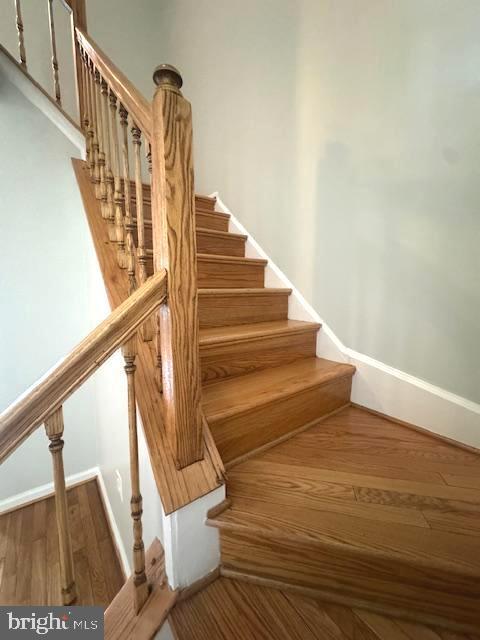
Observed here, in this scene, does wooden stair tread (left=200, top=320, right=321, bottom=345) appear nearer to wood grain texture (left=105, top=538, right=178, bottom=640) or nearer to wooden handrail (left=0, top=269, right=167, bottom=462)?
wooden handrail (left=0, top=269, right=167, bottom=462)

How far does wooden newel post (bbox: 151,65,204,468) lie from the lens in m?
0.61

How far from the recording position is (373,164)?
118cm

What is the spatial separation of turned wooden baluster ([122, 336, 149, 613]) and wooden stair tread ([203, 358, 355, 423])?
238 millimetres

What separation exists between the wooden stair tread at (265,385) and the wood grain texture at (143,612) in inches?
16.6

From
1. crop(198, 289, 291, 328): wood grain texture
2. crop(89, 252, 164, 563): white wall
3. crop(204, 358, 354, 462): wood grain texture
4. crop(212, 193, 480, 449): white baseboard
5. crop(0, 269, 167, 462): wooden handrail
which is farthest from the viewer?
crop(198, 289, 291, 328): wood grain texture

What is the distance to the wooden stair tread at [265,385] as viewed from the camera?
92 centimetres

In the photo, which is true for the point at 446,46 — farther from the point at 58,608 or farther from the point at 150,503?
the point at 58,608

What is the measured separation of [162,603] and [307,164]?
1.85 metres

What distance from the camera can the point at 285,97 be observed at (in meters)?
1.58

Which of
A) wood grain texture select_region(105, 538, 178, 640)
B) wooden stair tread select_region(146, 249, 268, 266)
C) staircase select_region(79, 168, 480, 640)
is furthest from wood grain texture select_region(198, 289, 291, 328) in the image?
wood grain texture select_region(105, 538, 178, 640)

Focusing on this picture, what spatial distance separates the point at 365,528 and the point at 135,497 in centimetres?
60

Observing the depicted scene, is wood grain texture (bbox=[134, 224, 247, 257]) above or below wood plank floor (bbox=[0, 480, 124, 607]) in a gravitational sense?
above

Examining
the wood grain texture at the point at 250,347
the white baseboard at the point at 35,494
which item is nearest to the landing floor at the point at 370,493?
the wood grain texture at the point at 250,347

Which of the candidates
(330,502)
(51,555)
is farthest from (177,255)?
(51,555)
